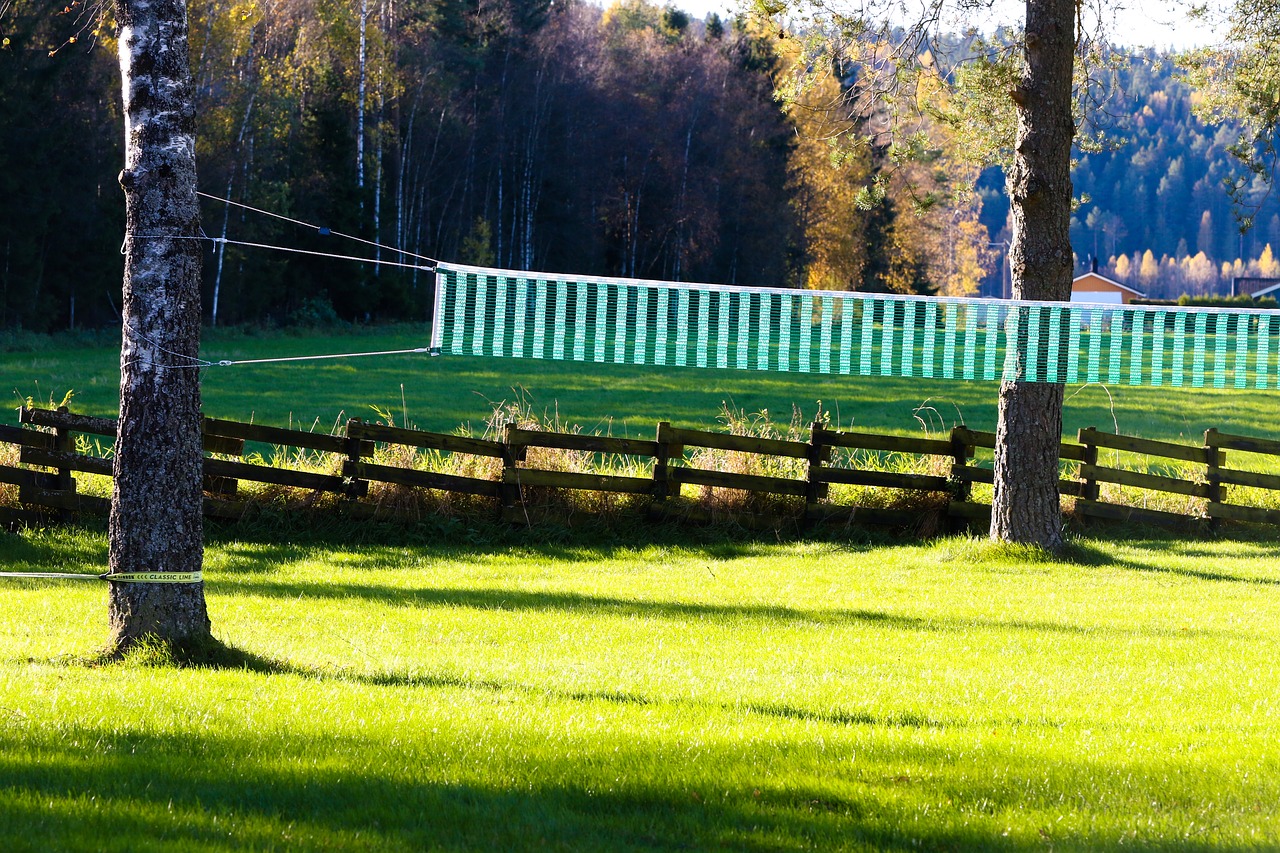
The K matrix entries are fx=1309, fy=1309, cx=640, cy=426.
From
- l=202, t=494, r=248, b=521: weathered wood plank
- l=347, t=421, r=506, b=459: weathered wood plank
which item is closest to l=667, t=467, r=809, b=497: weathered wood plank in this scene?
l=347, t=421, r=506, b=459: weathered wood plank

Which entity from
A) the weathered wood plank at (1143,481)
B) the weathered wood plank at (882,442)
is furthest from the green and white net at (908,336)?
the weathered wood plank at (1143,481)

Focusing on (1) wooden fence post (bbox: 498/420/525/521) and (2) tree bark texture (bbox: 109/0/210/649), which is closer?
(2) tree bark texture (bbox: 109/0/210/649)

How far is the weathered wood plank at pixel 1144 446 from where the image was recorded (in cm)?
1411

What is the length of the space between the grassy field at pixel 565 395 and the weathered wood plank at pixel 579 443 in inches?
244

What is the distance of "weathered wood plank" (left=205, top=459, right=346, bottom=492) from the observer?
1286 centimetres

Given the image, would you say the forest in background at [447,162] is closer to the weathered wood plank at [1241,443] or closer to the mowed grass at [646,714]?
the weathered wood plank at [1241,443]

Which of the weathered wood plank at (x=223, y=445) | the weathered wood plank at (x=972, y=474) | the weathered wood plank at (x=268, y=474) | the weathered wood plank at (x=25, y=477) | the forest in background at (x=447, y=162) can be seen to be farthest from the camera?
the forest in background at (x=447, y=162)

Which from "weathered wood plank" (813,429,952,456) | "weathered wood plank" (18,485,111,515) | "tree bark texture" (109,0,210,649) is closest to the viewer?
"tree bark texture" (109,0,210,649)

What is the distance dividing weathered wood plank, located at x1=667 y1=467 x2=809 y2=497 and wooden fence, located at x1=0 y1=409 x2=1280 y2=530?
0.5 inches

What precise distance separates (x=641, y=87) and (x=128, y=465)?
58916 millimetres

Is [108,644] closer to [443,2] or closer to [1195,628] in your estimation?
[1195,628]

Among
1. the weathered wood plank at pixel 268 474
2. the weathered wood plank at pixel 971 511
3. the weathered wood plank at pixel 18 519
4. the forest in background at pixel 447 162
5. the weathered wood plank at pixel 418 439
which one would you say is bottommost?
the weathered wood plank at pixel 18 519

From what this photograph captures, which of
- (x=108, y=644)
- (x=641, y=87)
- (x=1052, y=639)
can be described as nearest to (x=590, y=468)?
(x=1052, y=639)

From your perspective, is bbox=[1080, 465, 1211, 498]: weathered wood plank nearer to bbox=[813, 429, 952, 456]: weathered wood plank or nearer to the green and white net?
bbox=[813, 429, 952, 456]: weathered wood plank
